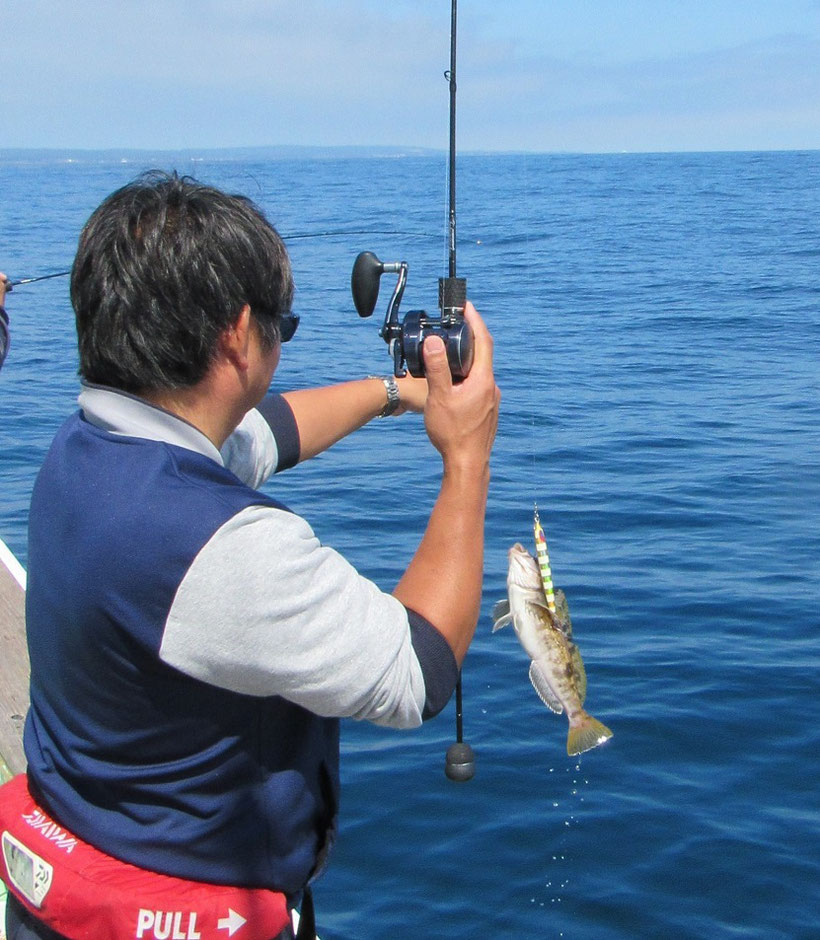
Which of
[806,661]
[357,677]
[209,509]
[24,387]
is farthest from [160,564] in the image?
[24,387]

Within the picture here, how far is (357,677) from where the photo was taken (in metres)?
1.84

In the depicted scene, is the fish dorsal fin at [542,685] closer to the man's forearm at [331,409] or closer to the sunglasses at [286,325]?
the man's forearm at [331,409]

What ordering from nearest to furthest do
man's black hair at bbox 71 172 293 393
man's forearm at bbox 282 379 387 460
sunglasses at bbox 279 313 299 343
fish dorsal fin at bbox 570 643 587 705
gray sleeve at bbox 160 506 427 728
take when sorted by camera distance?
gray sleeve at bbox 160 506 427 728 < man's black hair at bbox 71 172 293 393 < sunglasses at bbox 279 313 299 343 < man's forearm at bbox 282 379 387 460 < fish dorsal fin at bbox 570 643 587 705

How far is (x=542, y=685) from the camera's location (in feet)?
11.7

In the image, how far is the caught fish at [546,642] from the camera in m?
3.47

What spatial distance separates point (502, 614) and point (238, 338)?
1.75 m

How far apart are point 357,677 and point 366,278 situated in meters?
1.21

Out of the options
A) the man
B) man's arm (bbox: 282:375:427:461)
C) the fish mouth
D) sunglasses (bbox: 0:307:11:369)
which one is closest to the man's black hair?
the man

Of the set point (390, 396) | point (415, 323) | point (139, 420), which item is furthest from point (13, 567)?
point (139, 420)

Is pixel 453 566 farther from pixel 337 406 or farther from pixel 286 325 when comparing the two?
pixel 337 406

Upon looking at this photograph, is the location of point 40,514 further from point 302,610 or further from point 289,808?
point 289,808

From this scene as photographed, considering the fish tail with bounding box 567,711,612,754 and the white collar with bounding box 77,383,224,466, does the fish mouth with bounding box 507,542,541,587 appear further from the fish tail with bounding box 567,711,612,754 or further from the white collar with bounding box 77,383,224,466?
the white collar with bounding box 77,383,224,466

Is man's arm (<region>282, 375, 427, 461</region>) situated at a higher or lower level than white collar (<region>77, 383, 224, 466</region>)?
lower

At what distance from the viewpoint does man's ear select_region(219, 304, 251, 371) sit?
199 cm
